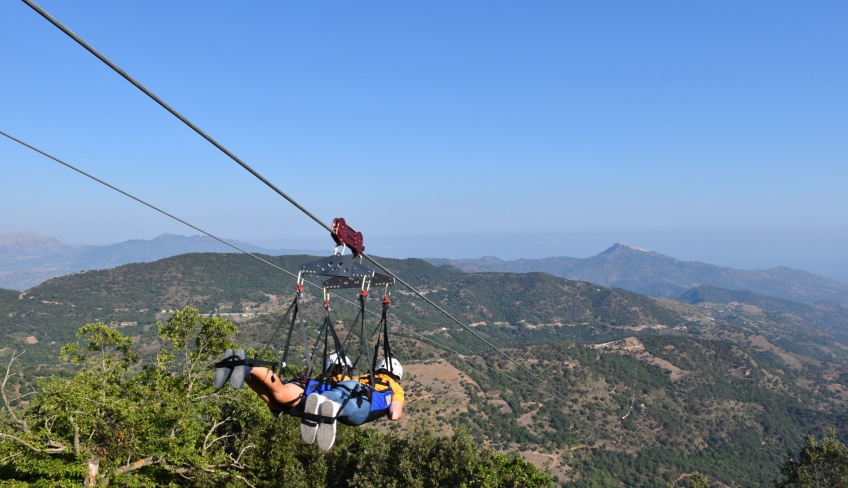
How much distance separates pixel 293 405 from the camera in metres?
5.77

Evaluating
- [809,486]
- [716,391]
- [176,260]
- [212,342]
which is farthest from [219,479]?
[176,260]

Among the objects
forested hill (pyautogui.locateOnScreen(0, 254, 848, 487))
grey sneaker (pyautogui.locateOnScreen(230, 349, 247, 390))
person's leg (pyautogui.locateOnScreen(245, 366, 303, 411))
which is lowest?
forested hill (pyautogui.locateOnScreen(0, 254, 848, 487))

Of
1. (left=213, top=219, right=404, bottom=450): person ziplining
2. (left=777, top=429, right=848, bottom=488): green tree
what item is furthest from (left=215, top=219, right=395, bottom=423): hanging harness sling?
(left=777, top=429, right=848, bottom=488): green tree

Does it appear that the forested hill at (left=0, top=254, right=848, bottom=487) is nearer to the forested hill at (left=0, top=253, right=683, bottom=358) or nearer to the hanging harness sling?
the forested hill at (left=0, top=253, right=683, bottom=358)

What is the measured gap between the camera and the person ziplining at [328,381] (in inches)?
207

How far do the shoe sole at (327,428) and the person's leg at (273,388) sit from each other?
407 millimetres

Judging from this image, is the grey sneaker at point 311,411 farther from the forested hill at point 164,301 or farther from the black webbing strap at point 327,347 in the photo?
the forested hill at point 164,301

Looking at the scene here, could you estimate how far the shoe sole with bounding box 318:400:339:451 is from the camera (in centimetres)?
557

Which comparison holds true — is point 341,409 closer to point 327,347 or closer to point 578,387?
point 327,347

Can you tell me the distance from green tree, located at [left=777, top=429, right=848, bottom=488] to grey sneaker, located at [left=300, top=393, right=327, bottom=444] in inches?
1256

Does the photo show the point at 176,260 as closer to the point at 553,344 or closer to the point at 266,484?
the point at 553,344

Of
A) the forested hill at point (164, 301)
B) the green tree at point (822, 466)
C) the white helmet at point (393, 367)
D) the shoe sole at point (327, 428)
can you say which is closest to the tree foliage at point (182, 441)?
the white helmet at point (393, 367)

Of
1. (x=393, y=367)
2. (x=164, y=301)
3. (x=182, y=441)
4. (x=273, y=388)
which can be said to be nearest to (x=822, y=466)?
(x=393, y=367)

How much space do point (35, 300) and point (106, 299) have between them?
17.0 meters
